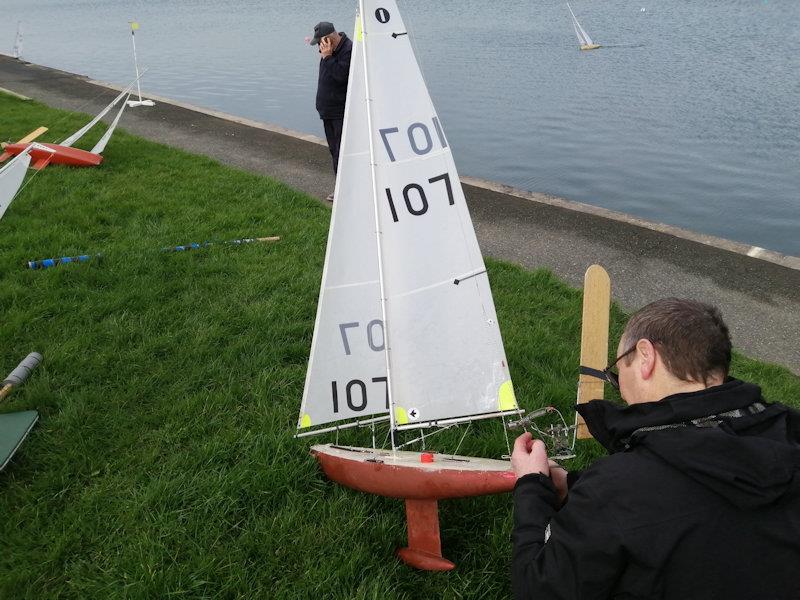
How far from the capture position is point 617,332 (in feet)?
15.5

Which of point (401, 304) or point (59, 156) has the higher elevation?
point (59, 156)

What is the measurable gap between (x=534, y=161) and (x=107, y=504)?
1090cm

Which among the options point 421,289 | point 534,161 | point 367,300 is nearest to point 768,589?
point 421,289

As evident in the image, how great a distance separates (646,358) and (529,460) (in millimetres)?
602

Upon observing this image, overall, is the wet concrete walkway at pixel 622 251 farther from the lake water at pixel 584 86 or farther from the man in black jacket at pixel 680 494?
the man in black jacket at pixel 680 494

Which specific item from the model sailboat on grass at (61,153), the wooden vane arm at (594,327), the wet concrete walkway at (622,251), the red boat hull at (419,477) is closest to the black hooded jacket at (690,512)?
the red boat hull at (419,477)

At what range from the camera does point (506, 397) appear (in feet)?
10.6

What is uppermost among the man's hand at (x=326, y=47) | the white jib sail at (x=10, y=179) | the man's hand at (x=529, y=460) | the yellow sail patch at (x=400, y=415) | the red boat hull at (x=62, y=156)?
the man's hand at (x=326, y=47)

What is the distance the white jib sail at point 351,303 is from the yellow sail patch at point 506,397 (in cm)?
62

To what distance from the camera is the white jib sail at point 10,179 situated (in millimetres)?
4609

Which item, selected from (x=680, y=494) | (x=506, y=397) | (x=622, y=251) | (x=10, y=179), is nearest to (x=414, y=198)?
(x=506, y=397)

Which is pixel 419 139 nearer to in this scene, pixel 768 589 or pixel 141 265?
pixel 768 589

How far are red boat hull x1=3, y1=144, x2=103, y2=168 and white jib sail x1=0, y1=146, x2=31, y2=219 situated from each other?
2684 millimetres

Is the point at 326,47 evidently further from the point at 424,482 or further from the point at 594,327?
the point at 424,482
